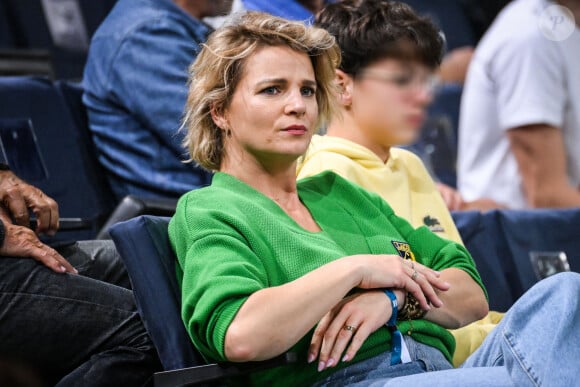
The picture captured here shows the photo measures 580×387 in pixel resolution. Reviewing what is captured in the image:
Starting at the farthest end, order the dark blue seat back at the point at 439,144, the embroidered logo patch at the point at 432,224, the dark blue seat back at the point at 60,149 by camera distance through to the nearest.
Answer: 1. the dark blue seat back at the point at 439,144
2. the dark blue seat back at the point at 60,149
3. the embroidered logo patch at the point at 432,224

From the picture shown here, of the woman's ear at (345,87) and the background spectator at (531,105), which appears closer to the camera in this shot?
the woman's ear at (345,87)

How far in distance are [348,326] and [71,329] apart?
1.42 ft

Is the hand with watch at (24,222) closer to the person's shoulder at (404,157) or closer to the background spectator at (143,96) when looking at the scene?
the background spectator at (143,96)

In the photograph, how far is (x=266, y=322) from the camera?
1.38 m

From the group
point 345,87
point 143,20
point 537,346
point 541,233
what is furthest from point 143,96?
point 537,346

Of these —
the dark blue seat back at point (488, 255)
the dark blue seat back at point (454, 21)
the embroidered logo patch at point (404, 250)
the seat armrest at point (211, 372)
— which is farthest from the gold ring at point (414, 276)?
the dark blue seat back at point (454, 21)

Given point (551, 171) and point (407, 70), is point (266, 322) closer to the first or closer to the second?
point (407, 70)

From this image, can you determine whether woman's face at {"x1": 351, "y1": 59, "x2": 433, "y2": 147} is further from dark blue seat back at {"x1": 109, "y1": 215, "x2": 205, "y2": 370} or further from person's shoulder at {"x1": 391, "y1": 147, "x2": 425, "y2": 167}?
dark blue seat back at {"x1": 109, "y1": 215, "x2": 205, "y2": 370}

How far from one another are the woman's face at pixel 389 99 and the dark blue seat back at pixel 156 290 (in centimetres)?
56

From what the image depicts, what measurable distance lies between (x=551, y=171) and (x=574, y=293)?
1331 mm

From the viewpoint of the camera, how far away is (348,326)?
1.48m

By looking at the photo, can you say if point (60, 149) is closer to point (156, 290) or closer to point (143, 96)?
point (143, 96)

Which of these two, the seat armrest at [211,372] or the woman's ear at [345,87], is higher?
the woman's ear at [345,87]

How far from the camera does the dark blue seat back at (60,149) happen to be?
2.29 metres
